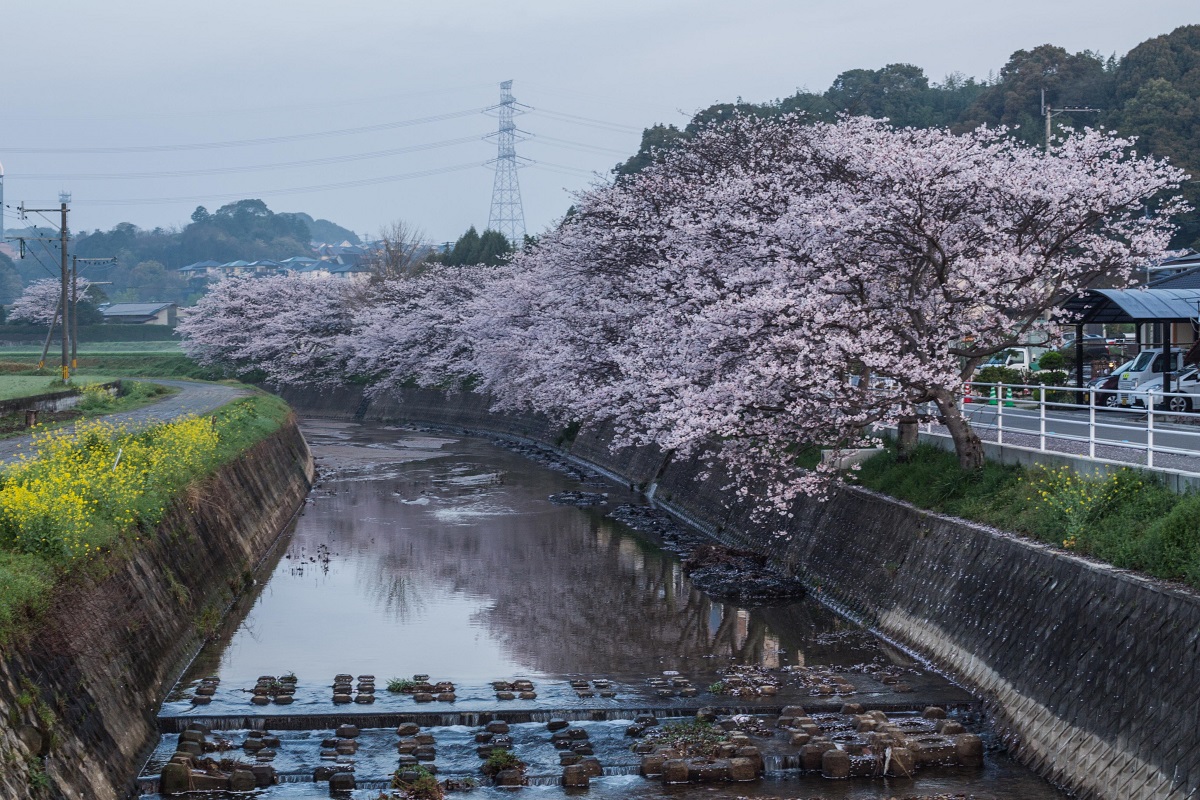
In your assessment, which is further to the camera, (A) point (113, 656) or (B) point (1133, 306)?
(B) point (1133, 306)

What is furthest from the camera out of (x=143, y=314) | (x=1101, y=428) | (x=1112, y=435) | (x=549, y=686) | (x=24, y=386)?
(x=143, y=314)

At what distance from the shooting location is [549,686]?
19.1 metres

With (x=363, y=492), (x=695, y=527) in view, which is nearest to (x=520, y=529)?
(x=695, y=527)

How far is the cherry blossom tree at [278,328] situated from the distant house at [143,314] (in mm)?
40595

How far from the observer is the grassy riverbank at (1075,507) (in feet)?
48.0

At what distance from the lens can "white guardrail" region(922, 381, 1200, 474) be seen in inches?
722

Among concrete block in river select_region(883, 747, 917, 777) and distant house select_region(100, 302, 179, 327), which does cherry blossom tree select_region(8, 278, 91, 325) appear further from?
concrete block in river select_region(883, 747, 917, 777)

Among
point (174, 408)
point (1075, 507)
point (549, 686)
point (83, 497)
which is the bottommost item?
point (549, 686)

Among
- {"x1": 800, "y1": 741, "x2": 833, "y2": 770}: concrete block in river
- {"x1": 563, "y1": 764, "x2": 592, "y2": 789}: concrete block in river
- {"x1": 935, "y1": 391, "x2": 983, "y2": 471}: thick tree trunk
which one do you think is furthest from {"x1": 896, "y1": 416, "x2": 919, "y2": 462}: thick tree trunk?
{"x1": 563, "y1": 764, "x2": 592, "y2": 789}: concrete block in river

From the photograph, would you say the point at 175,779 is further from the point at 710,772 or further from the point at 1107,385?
the point at 1107,385

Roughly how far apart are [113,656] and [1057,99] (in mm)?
69979

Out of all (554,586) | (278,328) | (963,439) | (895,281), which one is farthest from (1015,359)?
(278,328)

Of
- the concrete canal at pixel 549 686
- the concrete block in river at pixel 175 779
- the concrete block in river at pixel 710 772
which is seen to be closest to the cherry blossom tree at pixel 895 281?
the concrete canal at pixel 549 686

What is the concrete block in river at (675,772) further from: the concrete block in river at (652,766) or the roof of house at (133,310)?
the roof of house at (133,310)
